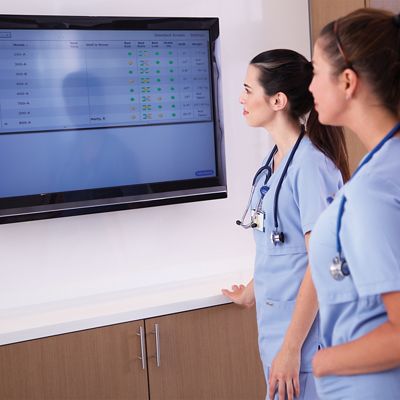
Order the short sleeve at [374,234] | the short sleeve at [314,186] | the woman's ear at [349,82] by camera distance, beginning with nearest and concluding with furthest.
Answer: the short sleeve at [374,234]
the woman's ear at [349,82]
the short sleeve at [314,186]

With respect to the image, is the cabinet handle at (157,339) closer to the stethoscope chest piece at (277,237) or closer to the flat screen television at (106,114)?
the flat screen television at (106,114)

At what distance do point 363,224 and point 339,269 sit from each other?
0.13m

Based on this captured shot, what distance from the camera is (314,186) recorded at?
2.03 m

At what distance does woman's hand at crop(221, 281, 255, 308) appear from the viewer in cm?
264

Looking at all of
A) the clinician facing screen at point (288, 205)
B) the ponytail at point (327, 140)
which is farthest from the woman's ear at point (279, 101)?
the ponytail at point (327, 140)

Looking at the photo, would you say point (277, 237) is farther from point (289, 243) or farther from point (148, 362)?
point (148, 362)

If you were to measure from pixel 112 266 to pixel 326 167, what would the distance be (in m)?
1.20

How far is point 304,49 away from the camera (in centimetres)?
335

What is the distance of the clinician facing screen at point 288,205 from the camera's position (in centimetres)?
204

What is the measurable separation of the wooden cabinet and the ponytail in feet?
2.99

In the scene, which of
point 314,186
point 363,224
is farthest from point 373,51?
point 314,186

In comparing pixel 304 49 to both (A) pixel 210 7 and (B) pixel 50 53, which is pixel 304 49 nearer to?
(A) pixel 210 7

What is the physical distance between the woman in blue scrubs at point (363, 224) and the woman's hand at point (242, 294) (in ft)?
3.72

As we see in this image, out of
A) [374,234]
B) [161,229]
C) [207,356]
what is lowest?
[207,356]
